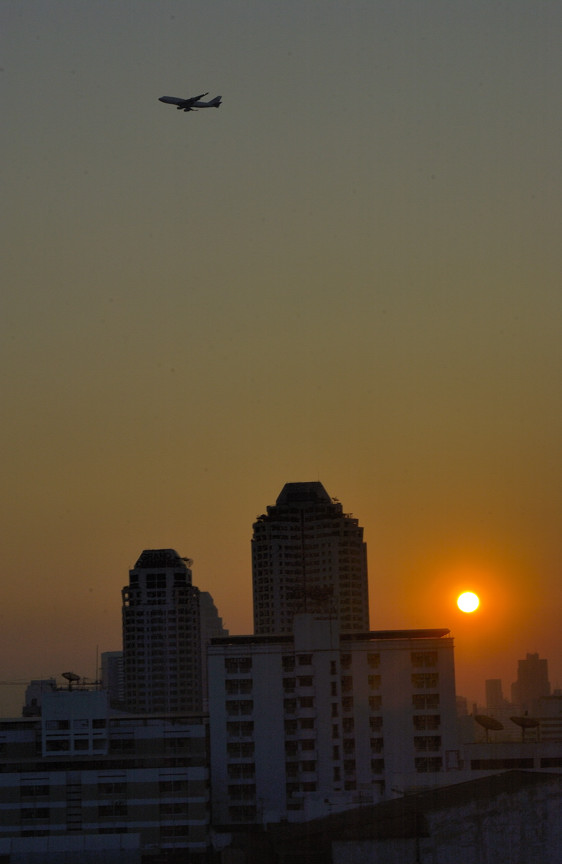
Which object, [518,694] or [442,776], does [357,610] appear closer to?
[518,694]

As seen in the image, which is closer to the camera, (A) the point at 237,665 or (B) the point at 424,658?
(A) the point at 237,665

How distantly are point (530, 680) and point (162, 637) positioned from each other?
35.3 m

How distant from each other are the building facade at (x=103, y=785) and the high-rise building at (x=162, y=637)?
259 ft

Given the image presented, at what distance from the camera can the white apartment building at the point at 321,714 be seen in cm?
5641

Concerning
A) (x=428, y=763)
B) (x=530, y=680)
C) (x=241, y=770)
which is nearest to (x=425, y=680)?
(x=428, y=763)

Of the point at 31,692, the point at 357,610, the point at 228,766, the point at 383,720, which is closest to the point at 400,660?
the point at 383,720

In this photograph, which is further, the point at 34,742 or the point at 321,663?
the point at 321,663

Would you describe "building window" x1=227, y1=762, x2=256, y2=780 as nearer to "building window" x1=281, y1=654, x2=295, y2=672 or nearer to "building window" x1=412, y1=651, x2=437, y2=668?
"building window" x1=281, y1=654, x2=295, y2=672

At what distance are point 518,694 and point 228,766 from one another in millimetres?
81097

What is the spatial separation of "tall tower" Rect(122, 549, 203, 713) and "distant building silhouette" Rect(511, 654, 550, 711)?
29.9 m

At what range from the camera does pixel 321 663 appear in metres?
58.8

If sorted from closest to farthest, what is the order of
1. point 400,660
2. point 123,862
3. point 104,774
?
point 123,862 → point 104,774 → point 400,660

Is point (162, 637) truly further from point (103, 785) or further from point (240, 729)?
point (103, 785)

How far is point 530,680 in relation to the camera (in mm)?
132125
